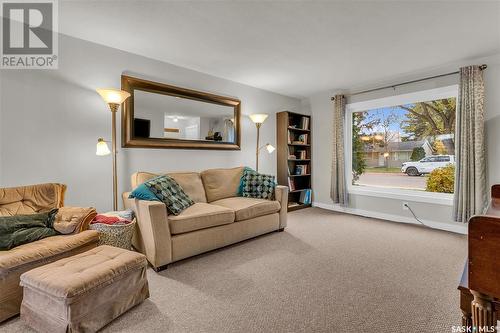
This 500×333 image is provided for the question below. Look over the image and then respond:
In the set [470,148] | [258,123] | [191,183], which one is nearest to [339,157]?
[258,123]

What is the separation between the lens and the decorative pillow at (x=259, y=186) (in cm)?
358

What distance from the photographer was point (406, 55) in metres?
3.21

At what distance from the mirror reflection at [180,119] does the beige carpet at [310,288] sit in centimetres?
174

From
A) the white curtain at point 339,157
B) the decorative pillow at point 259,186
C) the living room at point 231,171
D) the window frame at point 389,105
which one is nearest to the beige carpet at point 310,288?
the living room at point 231,171

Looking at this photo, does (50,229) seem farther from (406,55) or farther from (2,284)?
(406,55)

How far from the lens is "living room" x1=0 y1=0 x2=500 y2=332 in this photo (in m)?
1.64

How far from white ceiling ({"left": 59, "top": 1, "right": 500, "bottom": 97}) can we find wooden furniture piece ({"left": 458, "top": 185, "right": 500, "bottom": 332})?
83.3 inches

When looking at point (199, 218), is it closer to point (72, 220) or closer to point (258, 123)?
point (72, 220)

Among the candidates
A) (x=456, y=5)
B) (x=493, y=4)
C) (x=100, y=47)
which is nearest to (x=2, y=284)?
(x=100, y=47)

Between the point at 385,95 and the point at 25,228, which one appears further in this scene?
the point at 385,95

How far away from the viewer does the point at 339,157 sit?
4672mm

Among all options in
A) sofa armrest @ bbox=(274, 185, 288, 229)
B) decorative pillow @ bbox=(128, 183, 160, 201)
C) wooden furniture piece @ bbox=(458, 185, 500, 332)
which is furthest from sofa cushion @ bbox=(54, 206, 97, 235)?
wooden furniture piece @ bbox=(458, 185, 500, 332)

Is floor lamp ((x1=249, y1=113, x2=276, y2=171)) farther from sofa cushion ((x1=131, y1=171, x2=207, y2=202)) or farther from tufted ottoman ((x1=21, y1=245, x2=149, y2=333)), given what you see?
tufted ottoman ((x1=21, y1=245, x2=149, y2=333))

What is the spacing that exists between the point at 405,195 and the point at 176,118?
12.5 ft
